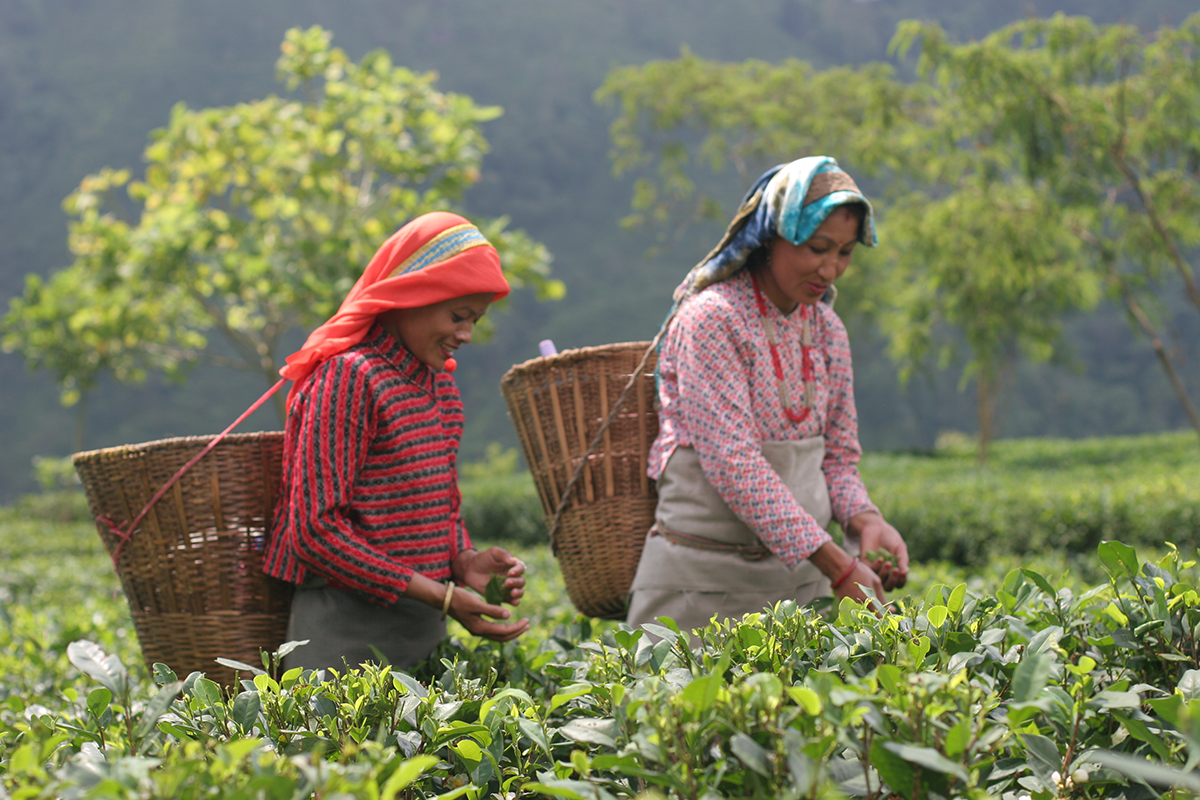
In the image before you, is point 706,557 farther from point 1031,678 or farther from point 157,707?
point 157,707

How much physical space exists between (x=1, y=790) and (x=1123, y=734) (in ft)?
3.97

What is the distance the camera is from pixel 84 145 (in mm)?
44219

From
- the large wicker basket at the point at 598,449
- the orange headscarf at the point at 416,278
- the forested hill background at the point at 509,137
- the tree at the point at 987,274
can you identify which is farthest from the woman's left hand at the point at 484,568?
the forested hill background at the point at 509,137

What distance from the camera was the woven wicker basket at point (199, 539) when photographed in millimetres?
1973

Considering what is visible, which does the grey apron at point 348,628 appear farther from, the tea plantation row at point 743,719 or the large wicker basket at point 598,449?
the large wicker basket at point 598,449

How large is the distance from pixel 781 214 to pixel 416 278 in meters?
0.72

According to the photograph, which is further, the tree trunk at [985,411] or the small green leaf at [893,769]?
the tree trunk at [985,411]

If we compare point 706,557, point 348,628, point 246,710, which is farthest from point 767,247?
point 246,710

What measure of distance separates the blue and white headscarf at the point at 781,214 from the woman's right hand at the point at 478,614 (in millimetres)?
812

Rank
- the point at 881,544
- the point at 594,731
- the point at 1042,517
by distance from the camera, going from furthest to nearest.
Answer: the point at 1042,517, the point at 881,544, the point at 594,731

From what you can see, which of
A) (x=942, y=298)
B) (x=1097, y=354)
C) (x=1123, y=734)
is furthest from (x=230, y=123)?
(x=1097, y=354)

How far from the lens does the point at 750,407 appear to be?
6.48 feet

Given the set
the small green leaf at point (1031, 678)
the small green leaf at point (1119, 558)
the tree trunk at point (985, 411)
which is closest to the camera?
the small green leaf at point (1031, 678)

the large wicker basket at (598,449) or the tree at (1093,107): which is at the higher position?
the tree at (1093,107)
